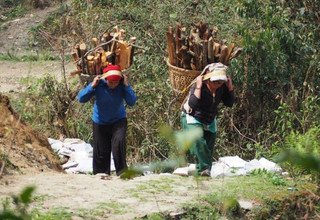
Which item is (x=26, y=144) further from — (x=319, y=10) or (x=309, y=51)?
(x=319, y=10)

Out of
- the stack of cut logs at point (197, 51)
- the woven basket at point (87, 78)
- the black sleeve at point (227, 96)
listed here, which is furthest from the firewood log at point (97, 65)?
the black sleeve at point (227, 96)

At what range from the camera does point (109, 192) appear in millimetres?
5941

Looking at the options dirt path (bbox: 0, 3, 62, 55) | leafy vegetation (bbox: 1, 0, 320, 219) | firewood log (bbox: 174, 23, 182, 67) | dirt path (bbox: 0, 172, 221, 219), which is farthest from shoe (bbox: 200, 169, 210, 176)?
dirt path (bbox: 0, 3, 62, 55)

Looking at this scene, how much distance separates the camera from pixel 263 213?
19.1ft

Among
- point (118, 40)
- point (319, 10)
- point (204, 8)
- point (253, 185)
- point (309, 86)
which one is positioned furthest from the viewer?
point (204, 8)

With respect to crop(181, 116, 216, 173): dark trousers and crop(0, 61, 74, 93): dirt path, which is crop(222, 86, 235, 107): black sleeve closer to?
crop(181, 116, 216, 173): dark trousers

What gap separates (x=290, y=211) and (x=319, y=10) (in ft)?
15.2

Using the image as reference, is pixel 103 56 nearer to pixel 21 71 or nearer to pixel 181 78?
pixel 181 78

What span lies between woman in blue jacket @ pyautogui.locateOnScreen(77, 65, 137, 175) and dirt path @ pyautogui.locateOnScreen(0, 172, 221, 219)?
65 cm

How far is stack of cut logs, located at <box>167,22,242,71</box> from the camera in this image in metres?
8.06

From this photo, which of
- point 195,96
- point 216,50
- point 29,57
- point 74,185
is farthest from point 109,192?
point 29,57

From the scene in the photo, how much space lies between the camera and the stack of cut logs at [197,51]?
806cm

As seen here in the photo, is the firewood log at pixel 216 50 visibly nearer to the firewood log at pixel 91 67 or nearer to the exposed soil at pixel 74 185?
the firewood log at pixel 91 67

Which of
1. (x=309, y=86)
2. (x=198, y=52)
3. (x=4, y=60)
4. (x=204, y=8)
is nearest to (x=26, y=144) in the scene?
(x=198, y=52)
